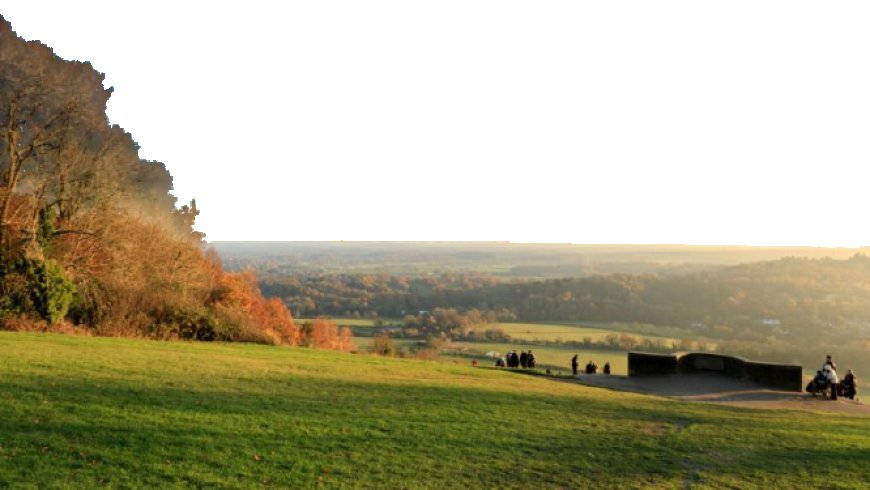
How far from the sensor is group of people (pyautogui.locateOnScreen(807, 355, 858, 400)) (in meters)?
24.0

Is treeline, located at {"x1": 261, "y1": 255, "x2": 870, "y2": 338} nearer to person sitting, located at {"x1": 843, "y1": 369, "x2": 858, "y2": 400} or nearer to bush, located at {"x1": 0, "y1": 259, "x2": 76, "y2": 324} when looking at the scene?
person sitting, located at {"x1": 843, "y1": 369, "x2": 858, "y2": 400}

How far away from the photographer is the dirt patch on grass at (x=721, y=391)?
74.2 ft

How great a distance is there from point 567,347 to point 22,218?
48.6 meters

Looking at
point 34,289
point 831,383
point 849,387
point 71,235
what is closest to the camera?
point 831,383

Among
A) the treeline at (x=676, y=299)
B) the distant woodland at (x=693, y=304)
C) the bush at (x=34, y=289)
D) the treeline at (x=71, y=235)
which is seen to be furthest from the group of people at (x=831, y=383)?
the treeline at (x=676, y=299)

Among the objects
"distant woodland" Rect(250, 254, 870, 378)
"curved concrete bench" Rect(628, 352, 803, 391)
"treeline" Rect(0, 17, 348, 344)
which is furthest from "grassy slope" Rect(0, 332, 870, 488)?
"distant woodland" Rect(250, 254, 870, 378)

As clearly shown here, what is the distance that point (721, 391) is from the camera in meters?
25.5

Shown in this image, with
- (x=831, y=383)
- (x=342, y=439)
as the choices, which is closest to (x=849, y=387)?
(x=831, y=383)

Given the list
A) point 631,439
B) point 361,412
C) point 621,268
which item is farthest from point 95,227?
point 621,268

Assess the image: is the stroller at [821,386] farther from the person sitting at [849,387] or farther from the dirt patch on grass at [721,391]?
the person sitting at [849,387]

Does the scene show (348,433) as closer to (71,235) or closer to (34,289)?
(34,289)

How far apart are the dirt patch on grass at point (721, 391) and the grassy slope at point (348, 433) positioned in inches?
143

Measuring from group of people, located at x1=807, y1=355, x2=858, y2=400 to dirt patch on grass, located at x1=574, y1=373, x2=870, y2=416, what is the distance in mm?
404

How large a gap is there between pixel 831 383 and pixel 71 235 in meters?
30.0
